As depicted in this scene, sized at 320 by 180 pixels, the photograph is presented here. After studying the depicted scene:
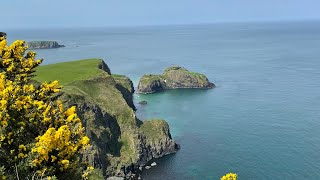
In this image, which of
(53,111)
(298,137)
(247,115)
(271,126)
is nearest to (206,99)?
(247,115)

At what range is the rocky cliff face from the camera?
Result: 87188 millimetres

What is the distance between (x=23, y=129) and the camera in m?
19.0

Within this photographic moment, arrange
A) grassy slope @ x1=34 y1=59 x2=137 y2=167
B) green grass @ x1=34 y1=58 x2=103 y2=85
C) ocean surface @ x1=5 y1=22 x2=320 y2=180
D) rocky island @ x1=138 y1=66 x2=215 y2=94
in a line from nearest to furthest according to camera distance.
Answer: ocean surface @ x1=5 y1=22 x2=320 y2=180 → grassy slope @ x1=34 y1=59 x2=137 y2=167 → green grass @ x1=34 y1=58 x2=103 y2=85 → rocky island @ x1=138 y1=66 x2=215 y2=94

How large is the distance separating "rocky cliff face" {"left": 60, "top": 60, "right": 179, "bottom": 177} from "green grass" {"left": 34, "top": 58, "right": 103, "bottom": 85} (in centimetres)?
617

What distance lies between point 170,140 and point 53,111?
278 ft

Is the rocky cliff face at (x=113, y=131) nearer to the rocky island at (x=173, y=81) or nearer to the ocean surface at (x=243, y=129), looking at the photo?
the ocean surface at (x=243, y=129)

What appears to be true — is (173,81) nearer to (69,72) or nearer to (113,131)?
(69,72)

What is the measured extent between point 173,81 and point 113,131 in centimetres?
9612

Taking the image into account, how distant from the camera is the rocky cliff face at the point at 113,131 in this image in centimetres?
8719

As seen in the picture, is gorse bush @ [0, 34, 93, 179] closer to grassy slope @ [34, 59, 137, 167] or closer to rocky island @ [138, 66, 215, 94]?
grassy slope @ [34, 59, 137, 167]

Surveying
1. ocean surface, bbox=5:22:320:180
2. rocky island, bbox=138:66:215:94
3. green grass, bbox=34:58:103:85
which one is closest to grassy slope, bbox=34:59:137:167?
green grass, bbox=34:58:103:85

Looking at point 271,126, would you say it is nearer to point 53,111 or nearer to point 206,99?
point 206,99

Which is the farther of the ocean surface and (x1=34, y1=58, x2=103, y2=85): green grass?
(x1=34, y1=58, x2=103, y2=85): green grass

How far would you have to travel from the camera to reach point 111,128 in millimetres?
97625
